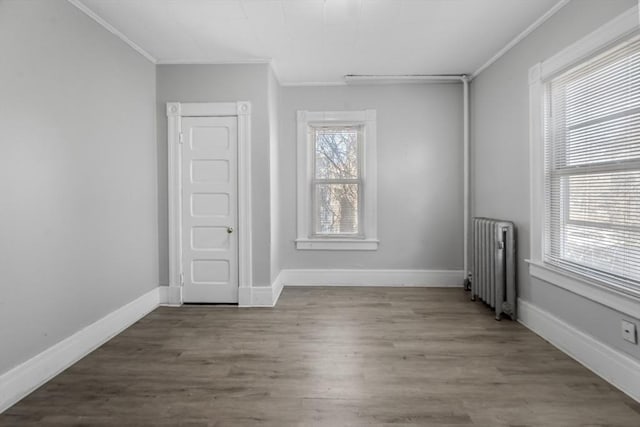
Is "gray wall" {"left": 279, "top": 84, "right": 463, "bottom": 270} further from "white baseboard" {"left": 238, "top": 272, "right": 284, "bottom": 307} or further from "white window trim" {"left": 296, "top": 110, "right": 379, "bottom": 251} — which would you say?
"white baseboard" {"left": 238, "top": 272, "right": 284, "bottom": 307}

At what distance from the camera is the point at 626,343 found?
7.09 ft

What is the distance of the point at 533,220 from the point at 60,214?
3.74 meters

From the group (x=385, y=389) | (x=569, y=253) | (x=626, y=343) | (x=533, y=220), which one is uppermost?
(x=533, y=220)

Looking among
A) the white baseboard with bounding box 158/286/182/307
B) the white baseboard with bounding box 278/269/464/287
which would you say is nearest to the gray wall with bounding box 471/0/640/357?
the white baseboard with bounding box 278/269/464/287

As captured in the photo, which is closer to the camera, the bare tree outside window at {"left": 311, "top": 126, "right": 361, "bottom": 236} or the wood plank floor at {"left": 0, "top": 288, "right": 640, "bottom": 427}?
the wood plank floor at {"left": 0, "top": 288, "right": 640, "bottom": 427}

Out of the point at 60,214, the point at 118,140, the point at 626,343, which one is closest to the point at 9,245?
the point at 60,214

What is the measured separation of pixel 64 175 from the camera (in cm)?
251

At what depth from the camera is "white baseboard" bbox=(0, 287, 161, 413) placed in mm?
2066

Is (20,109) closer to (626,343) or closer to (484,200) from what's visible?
(626,343)

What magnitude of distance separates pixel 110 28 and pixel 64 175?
1420 mm

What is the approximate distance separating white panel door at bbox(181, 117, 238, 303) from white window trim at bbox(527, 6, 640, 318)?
9.42 feet

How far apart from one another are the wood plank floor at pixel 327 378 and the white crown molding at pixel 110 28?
2.64 metres

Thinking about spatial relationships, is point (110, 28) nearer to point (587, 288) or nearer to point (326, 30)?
A: point (326, 30)

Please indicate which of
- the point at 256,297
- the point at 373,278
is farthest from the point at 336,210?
→ the point at 256,297
